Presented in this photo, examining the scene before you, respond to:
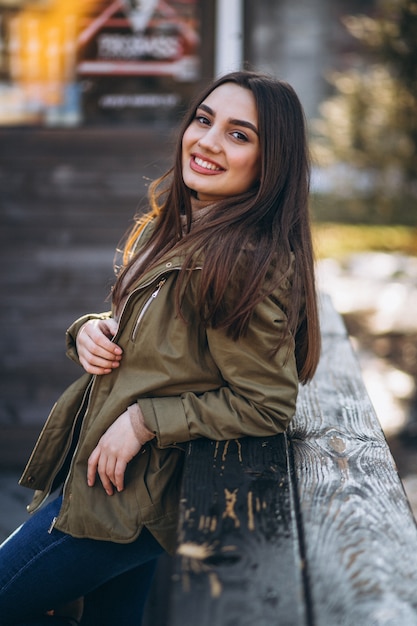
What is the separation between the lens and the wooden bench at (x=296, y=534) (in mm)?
1038

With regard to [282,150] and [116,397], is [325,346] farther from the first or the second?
[116,397]

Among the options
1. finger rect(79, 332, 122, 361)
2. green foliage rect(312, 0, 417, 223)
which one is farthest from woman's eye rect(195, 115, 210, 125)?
green foliage rect(312, 0, 417, 223)

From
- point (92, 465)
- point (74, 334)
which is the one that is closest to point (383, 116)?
point (74, 334)

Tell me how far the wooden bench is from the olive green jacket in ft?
0.21

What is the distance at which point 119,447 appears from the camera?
1612mm

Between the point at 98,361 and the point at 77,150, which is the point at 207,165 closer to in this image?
the point at 98,361

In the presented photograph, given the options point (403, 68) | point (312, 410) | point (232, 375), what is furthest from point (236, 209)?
point (403, 68)

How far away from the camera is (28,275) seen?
17.4 ft

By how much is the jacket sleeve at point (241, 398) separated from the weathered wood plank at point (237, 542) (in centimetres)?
4

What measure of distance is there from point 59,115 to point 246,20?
1.35 meters

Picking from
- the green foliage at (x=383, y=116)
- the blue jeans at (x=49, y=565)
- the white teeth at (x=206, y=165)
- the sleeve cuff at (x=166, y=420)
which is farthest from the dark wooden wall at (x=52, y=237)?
the sleeve cuff at (x=166, y=420)

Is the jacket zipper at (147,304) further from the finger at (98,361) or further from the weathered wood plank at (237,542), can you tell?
the weathered wood plank at (237,542)

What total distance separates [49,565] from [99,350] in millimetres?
491

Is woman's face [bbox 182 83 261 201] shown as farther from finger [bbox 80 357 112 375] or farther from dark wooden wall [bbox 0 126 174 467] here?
dark wooden wall [bbox 0 126 174 467]
